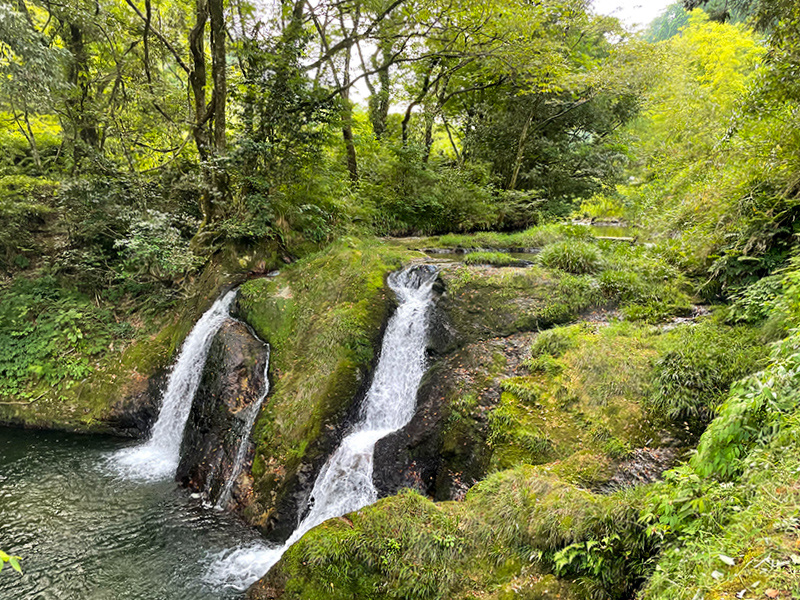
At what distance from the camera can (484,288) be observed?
7473 millimetres

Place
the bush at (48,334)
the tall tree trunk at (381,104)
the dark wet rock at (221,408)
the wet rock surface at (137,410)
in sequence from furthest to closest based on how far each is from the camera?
the tall tree trunk at (381,104)
the bush at (48,334)
the wet rock surface at (137,410)
the dark wet rock at (221,408)

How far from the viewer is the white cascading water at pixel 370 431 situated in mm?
5062

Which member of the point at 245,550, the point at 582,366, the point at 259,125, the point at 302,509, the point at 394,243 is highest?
the point at 259,125

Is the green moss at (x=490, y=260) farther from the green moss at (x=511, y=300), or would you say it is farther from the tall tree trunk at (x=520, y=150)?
the tall tree trunk at (x=520, y=150)

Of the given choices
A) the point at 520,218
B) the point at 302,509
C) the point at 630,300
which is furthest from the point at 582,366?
the point at 520,218

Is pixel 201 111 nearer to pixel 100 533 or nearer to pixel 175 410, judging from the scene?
pixel 175 410

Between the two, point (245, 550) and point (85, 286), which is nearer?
point (245, 550)

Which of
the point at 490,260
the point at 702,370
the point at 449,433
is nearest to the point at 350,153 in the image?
the point at 490,260

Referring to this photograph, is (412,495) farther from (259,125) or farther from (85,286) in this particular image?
(85,286)

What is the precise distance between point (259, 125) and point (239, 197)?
177cm

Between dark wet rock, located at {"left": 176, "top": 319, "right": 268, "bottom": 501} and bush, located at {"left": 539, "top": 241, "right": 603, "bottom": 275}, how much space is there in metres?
6.02

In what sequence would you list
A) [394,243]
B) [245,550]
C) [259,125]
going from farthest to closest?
[394,243] → [259,125] → [245,550]

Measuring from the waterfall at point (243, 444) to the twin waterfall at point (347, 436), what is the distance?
0.02 meters

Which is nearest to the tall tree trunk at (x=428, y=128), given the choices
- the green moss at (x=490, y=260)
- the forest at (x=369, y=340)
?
the forest at (x=369, y=340)
